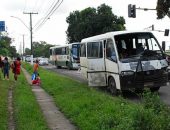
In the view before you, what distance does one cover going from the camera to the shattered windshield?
62.6 ft

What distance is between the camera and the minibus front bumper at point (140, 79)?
18195 millimetres

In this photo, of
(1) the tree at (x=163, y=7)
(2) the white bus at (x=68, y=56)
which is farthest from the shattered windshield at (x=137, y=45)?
(2) the white bus at (x=68, y=56)

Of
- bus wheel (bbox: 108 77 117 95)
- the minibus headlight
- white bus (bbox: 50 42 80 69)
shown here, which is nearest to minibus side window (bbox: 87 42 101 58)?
bus wheel (bbox: 108 77 117 95)

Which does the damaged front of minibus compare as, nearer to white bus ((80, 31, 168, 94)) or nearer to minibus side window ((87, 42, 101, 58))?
white bus ((80, 31, 168, 94))

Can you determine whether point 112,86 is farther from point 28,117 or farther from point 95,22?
point 95,22

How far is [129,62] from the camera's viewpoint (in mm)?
18328

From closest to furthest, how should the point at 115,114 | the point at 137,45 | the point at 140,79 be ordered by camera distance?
the point at 115,114 < the point at 140,79 < the point at 137,45

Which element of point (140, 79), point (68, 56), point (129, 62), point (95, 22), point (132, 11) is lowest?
point (140, 79)

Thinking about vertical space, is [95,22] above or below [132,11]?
above

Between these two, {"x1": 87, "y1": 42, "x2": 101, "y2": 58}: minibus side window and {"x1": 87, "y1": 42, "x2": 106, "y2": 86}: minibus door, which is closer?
{"x1": 87, "y1": 42, "x2": 106, "y2": 86}: minibus door

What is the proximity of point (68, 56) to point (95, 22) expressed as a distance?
26509mm

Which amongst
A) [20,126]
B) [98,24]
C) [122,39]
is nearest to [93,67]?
[122,39]

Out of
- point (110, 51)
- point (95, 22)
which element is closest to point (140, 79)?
point (110, 51)

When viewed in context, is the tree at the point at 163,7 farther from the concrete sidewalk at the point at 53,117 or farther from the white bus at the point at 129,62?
the concrete sidewalk at the point at 53,117
